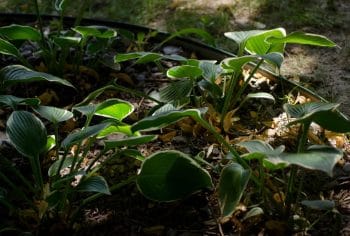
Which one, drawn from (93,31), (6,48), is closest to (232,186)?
(93,31)

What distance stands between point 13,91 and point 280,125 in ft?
3.70

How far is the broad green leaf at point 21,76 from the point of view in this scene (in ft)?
5.09

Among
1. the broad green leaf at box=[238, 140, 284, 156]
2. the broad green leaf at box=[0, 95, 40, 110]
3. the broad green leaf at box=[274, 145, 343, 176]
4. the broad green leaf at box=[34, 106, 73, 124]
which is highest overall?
the broad green leaf at box=[274, 145, 343, 176]

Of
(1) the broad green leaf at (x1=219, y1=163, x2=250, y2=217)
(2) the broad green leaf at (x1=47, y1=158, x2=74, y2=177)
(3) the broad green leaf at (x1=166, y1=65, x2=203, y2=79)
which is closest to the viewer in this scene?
(1) the broad green leaf at (x1=219, y1=163, x2=250, y2=217)

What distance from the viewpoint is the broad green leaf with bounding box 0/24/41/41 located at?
190cm

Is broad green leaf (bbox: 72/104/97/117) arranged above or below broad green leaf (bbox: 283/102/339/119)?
below

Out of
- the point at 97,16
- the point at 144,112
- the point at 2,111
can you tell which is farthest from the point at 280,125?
the point at 97,16

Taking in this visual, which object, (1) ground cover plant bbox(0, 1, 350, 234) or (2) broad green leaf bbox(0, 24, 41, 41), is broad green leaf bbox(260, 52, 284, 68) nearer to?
(1) ground cover plant bbox(0, 1, 350, 234)

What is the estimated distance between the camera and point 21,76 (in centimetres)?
→ 158

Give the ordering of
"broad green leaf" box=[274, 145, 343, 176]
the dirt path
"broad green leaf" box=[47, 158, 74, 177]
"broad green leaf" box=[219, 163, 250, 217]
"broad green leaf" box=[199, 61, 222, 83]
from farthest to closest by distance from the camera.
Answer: the dirt path, "broad green leaf" box=[199, 61, 222, 83], "broad green leaf" box=[47, 158, 74, 177], "broad green leaf" box=[219, 163, 250, 217], "broad green leaf" box=[274, 145, 343, 176]

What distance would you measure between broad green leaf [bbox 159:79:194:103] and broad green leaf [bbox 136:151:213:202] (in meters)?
0.49

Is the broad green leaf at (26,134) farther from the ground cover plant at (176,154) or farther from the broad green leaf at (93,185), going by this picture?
the broad green leaf at (93,185)

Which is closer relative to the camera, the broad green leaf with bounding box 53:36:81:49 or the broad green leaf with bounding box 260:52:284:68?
the broad green leaf with bounding box 260:52:284:68

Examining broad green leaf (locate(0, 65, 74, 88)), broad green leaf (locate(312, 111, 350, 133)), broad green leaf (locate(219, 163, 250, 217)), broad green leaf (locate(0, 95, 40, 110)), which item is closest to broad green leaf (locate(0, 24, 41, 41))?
broad green leaf (locate(0, 65, 74, 88))
